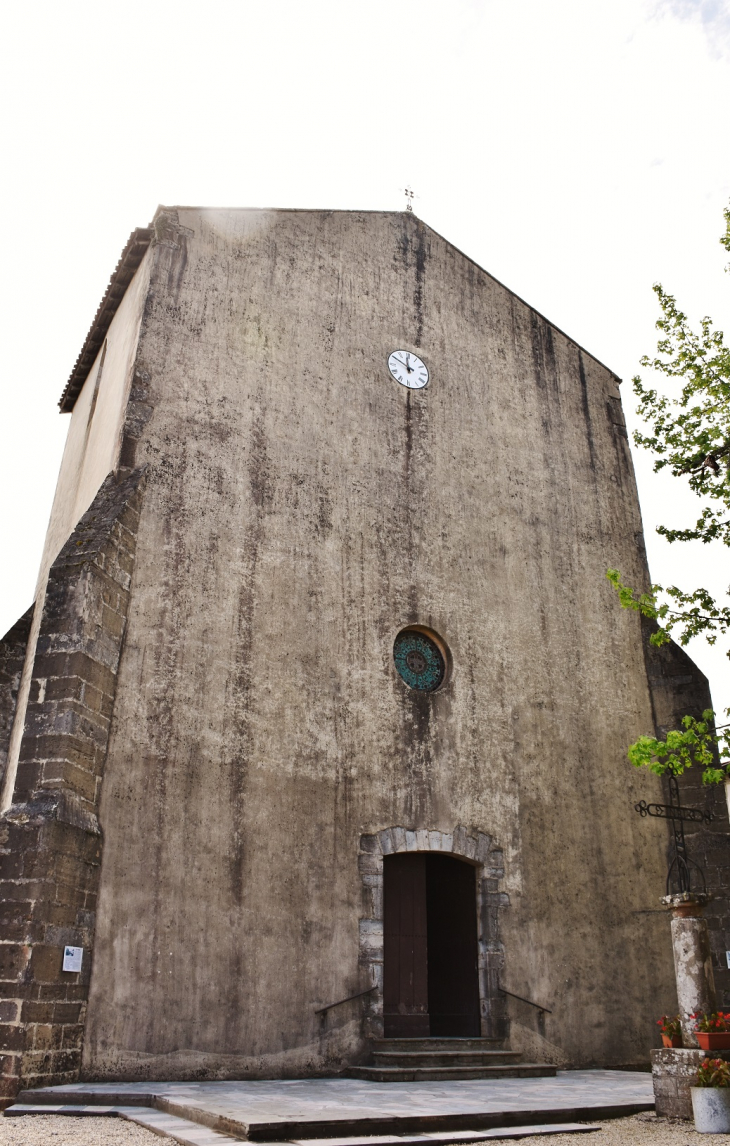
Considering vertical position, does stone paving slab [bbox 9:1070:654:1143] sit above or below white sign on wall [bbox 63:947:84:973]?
below

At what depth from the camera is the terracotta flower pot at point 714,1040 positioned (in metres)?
6.83

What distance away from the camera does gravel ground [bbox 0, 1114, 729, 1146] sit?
523 centimetres

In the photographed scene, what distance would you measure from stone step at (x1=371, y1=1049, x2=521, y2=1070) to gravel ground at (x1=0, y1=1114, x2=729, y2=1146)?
2.72 metres

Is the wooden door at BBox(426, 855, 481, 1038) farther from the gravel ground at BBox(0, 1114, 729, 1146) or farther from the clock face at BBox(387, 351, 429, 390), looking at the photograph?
the clock face at BBox(387, 351, 429, 390)

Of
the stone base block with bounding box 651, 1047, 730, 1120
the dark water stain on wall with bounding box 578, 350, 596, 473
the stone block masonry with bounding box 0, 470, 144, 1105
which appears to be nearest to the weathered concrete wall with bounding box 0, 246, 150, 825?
the stone block masonry with bounding box 0, 470, 144, 1105

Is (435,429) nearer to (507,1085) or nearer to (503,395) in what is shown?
(503,395)

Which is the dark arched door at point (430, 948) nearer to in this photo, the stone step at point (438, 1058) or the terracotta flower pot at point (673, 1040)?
the stone step at point (438, 1058)

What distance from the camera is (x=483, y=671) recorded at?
38.4 ft

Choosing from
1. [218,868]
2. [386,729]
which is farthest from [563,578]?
[218,868]

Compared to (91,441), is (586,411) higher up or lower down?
higher up

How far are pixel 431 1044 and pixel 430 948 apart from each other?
175 centimetres

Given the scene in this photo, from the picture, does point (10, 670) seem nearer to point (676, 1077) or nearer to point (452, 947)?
point (452, 947)

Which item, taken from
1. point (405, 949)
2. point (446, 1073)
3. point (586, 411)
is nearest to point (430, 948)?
point (405, 949)

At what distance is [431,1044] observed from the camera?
30.5ft
